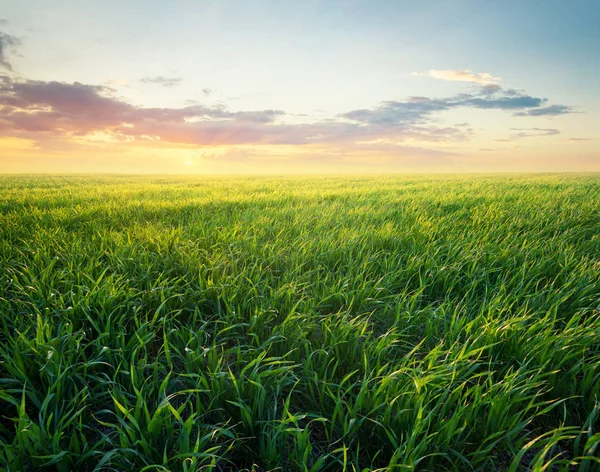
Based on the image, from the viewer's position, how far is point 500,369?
1.74m

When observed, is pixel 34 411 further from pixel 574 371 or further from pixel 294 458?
pixel 574 371

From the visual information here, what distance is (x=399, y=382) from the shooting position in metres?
1.48

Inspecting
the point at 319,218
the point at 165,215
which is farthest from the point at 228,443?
the point at 165,215

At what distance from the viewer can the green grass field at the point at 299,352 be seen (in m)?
1.27

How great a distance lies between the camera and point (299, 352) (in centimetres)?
192

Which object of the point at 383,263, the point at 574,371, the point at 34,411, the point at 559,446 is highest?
the point at 383,263

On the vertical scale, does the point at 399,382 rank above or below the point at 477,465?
above

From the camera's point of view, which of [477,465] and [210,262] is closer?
[477,465]

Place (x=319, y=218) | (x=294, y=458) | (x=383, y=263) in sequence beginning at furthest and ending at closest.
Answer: (x=319, y=218)
(x=383, y=263)
(x=294, y=458)

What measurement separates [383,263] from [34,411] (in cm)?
279

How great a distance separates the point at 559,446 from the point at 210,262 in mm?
2611

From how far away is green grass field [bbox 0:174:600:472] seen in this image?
4.17 ft

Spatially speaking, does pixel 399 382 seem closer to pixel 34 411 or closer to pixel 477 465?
pixel 477 465

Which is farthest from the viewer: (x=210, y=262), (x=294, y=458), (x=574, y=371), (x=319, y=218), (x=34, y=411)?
(x=319, y=218)
